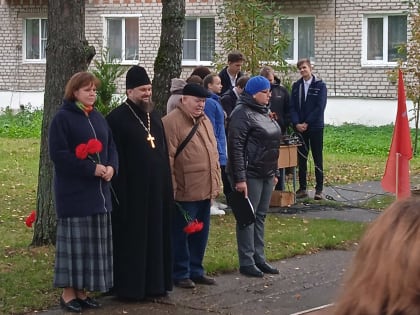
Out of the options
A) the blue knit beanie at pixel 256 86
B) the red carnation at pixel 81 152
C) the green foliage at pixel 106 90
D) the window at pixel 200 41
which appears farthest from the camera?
the window at pixel 200 41

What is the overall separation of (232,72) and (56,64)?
3762 millimetres

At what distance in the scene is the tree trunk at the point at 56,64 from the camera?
388 inches

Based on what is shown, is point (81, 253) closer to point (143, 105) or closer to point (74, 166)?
point (74, 166)

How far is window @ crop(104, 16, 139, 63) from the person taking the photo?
30219mm

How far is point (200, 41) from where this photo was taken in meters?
29.2

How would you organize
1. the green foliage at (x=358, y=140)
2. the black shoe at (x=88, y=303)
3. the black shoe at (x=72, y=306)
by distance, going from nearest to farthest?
the black shoe at (x=72, y=306) < the black shoe at (x=88, y=303) < the green foliage at (x=358, y=140)

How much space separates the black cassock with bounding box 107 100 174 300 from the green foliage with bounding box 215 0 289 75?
927 cm

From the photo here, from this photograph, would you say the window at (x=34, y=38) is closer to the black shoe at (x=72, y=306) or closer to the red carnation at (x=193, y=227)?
the red carnation at (x=193, y=227)

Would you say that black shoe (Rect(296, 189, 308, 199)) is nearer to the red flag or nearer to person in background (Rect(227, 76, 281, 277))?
the red flag

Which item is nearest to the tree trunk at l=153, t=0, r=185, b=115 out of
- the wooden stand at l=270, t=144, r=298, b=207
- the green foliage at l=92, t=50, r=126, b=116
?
the wooden stand at l=270, t=144, r=298, b=207

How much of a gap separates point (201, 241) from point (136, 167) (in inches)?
46.8

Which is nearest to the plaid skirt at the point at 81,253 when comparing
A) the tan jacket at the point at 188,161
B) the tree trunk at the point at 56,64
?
the tan jacket at the point at 188,161

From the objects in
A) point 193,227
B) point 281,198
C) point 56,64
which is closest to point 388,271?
point 193,227

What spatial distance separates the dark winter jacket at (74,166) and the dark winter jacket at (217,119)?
3.39 meters
